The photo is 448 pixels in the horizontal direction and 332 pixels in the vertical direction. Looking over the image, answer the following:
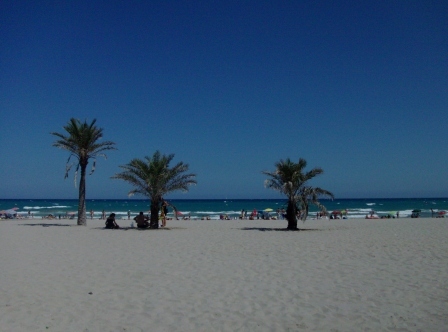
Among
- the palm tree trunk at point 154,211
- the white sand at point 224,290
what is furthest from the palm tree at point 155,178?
A: the white sand at point 224,290

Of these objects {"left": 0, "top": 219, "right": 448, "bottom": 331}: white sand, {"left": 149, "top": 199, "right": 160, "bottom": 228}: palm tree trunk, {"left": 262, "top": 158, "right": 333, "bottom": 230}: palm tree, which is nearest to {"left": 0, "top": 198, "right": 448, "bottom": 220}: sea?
{"left": 149, "top": 199, "right": 160, "bottom": 228}: palm tree trunk

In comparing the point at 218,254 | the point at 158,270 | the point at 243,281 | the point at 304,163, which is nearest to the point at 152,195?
the point at 304,163

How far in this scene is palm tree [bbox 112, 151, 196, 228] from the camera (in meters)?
23.3

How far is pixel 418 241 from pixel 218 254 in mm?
8783

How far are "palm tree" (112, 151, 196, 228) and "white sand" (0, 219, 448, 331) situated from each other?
1044 cm

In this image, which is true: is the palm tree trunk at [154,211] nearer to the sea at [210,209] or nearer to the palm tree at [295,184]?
the sea at [210,209]

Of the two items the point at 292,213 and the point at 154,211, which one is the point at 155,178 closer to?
the point at 154,211

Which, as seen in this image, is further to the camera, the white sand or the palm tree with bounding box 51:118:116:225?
the palm tree with bounding box 51:118:116:225

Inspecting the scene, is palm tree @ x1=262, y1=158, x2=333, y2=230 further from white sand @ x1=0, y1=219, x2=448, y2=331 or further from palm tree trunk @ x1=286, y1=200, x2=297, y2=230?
white sand @ x1=0, y1=219, x2=448, y2=331

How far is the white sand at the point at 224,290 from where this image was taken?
18.8 feet

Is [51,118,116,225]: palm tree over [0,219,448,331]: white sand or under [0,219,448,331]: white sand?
over

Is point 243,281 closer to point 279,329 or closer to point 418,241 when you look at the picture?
point 279,329

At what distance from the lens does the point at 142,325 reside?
5621 mm

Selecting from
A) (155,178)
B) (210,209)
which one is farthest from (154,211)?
(210,209)
